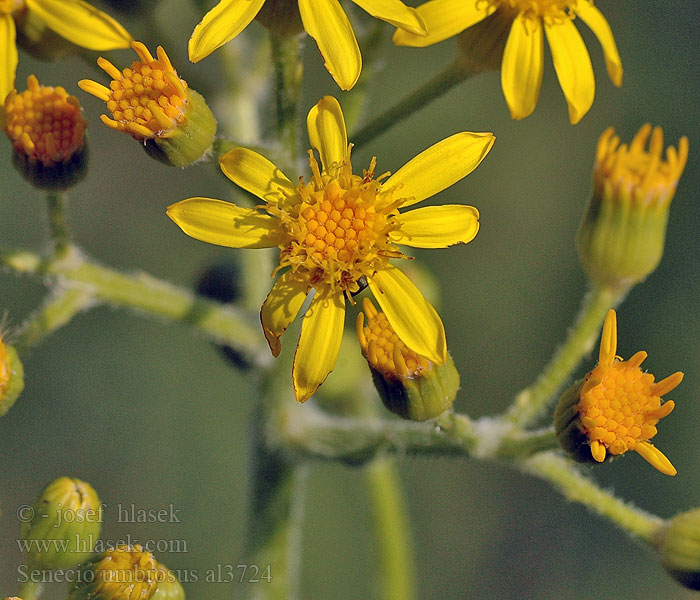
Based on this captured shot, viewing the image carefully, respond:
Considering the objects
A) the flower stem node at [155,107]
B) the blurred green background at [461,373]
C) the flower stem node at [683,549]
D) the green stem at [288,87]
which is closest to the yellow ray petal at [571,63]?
the green stem at [288,87]

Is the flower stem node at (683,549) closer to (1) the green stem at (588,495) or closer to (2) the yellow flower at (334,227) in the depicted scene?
(1) the green stem at (588,495)

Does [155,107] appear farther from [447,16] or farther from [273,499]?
[273,499]

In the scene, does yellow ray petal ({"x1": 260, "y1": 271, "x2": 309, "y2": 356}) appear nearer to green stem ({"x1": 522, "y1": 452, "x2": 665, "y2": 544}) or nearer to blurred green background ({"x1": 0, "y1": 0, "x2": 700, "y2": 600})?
green stem ({"x1": 522, "y1": 452, "x2": 665, "y2": 544})

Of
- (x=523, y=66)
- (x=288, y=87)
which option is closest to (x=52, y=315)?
(x=288, y=87)

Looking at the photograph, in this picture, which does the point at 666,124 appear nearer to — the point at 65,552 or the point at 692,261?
the point at 692,261

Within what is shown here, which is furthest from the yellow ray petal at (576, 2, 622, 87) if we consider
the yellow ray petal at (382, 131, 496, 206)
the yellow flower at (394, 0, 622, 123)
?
the yellow ray petal at (382, 131, 496, 206)

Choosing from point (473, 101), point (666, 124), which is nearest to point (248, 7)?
point (473, 101)
